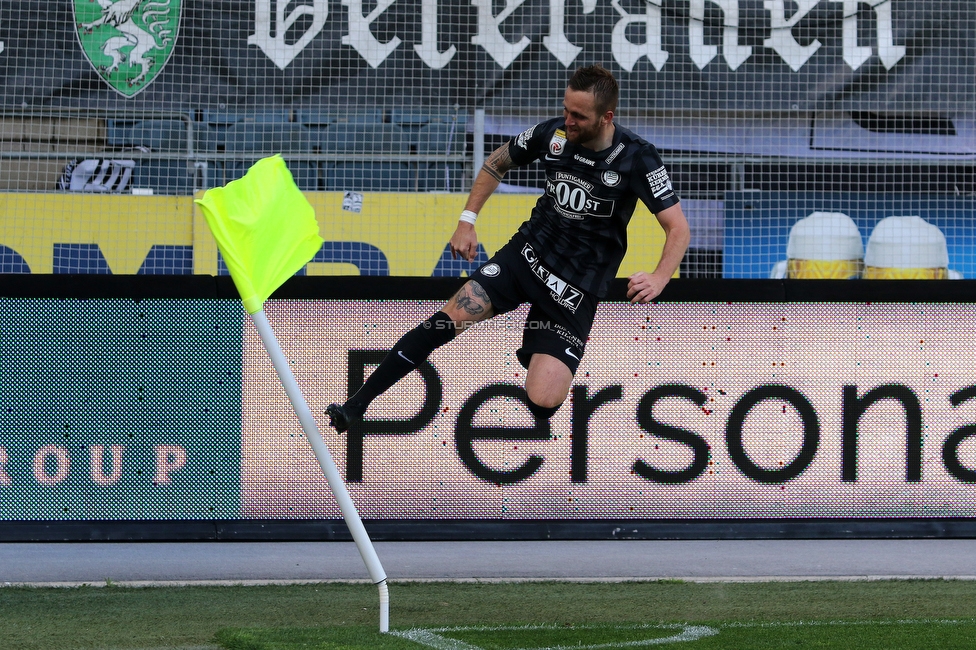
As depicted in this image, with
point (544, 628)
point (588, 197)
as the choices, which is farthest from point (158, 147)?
point (544, 628)

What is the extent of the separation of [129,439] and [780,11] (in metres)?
6.14

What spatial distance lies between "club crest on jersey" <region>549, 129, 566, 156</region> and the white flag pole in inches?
55.0

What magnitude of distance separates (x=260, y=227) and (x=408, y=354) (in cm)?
85

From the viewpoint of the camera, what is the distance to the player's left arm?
13.7ft

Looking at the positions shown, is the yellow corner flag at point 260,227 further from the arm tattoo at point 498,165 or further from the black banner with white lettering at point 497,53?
the black banner with white lettering at point 497,53

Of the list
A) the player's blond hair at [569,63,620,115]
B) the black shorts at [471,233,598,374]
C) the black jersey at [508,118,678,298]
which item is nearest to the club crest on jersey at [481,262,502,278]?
the black shorts at [471,233,598,374]

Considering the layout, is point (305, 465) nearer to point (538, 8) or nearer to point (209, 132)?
point (209, 132)

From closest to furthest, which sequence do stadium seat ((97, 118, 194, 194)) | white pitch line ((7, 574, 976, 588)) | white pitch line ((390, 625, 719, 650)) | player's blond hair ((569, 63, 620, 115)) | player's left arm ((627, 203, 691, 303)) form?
white pitch line ((390, 625, 719, 650)), player's left arm ((627, 203, 691, 303)), player's blond hair ((569, 63, 620, 115)), white pitch line ((7, 574, 976, 588)), stadium seat ((97, 118, 194, 194))

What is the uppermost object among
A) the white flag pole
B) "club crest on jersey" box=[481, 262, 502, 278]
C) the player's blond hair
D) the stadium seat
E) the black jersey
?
the stadium seat

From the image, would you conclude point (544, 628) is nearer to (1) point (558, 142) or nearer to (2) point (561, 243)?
(2) point (561, 243)

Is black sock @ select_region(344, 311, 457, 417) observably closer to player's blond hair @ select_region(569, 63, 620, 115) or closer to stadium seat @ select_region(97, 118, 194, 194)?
player's blond hair @ select_region(569, 63, 620, 115)

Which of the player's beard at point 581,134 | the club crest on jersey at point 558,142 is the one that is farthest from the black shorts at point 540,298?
the player's beard at point 581,134

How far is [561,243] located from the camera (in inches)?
190

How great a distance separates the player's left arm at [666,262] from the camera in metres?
4.17
